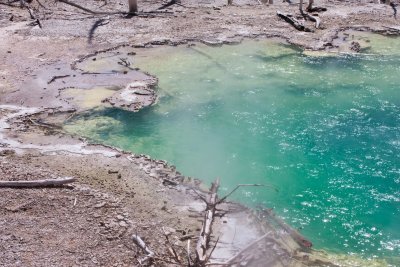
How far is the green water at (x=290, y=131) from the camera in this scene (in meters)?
11.2

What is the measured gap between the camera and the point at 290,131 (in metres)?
14.5

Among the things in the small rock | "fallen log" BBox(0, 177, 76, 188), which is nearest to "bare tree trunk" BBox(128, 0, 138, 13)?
"fallen log" BBox(0, 177, 76, 188)

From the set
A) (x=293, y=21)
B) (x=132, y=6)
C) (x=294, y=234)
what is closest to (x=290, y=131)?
(x=294, y=234)

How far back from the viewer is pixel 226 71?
1828cm

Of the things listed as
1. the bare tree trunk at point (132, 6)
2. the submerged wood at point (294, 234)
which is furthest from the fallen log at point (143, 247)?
the bare tree trunk at point (132, 6)

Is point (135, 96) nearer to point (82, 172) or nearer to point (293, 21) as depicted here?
point (82, 172)

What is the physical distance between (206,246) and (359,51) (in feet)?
45.1

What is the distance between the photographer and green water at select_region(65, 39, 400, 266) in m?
11.2

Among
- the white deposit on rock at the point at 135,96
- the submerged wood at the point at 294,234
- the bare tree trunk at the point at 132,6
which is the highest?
the bare tree trunk at the point at 132,6

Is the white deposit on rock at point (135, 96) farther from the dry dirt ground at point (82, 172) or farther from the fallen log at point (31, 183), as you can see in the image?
the fallen log at point (31, 183)

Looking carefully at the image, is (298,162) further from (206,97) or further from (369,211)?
(206,97)

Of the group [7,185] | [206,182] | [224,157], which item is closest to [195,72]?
[224,157]

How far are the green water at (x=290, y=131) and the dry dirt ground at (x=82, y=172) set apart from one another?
1.20 metres

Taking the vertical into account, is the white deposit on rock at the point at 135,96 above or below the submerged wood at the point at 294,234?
above
